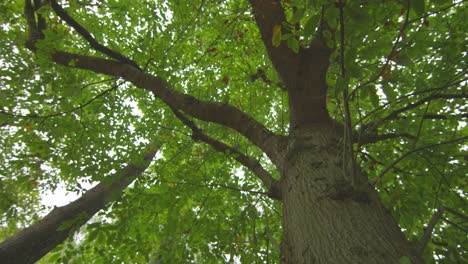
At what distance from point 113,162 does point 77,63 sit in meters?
1.26

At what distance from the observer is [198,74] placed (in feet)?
17.7

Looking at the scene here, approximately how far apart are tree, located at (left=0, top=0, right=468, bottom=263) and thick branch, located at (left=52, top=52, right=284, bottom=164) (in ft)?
0.05

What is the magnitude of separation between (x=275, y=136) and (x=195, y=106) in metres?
0.86

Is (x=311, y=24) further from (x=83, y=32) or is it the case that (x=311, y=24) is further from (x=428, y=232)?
(x=83, y=32)

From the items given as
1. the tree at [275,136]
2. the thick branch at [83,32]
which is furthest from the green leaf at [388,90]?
the thick branch at [83,32]

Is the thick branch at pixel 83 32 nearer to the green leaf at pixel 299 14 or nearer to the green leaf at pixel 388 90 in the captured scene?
the green leaf at pixel 299 14

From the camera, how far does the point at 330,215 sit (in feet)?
4.86

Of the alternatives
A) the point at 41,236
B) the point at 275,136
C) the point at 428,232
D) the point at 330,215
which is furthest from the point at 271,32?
the point at 41,236

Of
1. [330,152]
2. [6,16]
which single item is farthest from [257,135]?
[6,16]

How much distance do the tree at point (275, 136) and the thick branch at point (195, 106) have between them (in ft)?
0.05

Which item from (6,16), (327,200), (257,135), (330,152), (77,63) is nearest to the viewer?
(327,200)

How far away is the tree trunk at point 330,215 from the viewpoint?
1.26 meters

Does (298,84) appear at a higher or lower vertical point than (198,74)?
lower

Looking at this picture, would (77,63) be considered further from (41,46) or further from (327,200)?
(327,200)
